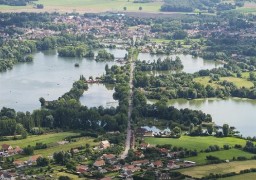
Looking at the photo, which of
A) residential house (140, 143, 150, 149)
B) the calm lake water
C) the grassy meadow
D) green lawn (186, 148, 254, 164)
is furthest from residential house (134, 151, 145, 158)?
the calm lake water

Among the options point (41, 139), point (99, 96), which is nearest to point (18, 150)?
point (41, 139)

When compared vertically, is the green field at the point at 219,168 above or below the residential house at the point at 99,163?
below

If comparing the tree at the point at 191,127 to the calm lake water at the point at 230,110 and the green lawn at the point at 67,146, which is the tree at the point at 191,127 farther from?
the green lawn at the point at 67,146

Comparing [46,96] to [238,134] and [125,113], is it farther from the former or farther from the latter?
[238,134]

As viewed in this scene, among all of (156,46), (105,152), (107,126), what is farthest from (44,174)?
(156,46)

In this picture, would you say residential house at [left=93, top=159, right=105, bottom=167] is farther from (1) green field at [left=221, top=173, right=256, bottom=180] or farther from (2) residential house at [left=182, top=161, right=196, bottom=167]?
(1) green field at [left=221, top=173, right=256, bottom=180]

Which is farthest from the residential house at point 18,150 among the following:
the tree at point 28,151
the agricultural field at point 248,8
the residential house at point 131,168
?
the agricultural field at point 248,8
